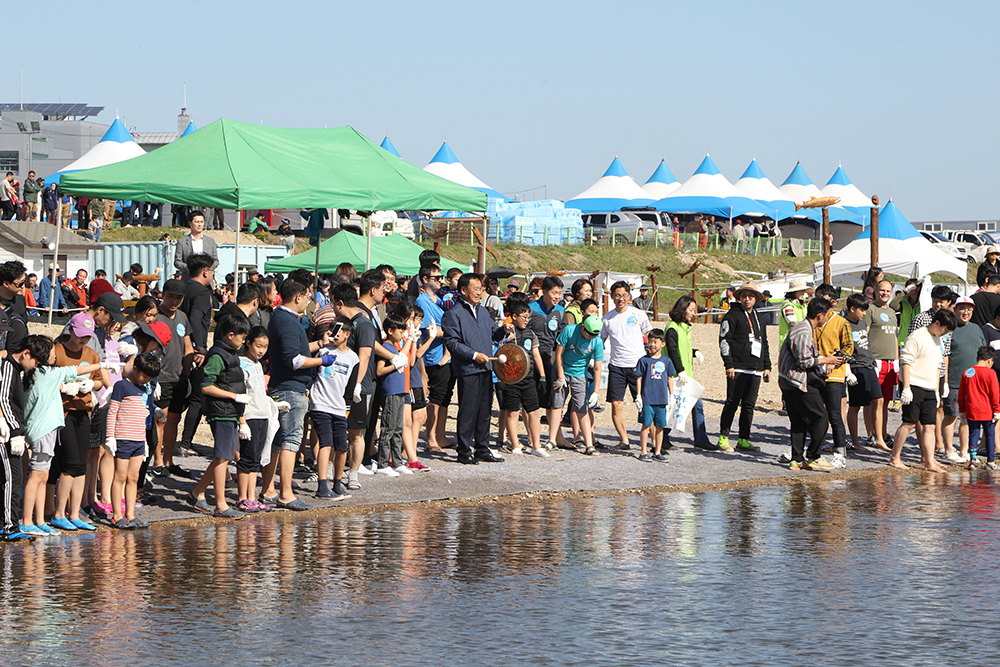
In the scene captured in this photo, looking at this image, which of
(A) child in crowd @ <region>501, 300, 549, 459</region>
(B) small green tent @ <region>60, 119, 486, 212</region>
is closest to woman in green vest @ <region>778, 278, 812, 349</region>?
(A) child in crowd @ <region>501, 300, 549, 459</region>

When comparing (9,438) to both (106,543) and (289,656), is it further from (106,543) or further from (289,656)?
(289,656)

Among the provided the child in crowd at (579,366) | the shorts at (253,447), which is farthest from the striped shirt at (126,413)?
the child in crowd at (579,366)

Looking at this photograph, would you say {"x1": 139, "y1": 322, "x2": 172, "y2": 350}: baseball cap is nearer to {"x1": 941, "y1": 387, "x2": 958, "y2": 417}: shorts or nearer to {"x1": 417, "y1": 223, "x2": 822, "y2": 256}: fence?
{"x1": 941, "y1": 387, "x2": 958, "y2": 417}: shorts

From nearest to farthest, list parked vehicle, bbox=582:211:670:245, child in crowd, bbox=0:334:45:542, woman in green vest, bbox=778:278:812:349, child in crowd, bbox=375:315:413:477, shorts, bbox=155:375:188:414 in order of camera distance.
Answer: child in crowd, bbox=0:334:45:542
shorts, bbox=155:375:188:414
child in crowd, bbox=375:315:413:477
woman in green vest, bbox=778:278:812:349
parked vehicle, bbox=582:211:670:245

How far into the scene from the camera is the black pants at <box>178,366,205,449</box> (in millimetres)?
9469

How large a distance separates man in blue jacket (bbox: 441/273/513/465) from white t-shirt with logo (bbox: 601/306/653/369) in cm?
148

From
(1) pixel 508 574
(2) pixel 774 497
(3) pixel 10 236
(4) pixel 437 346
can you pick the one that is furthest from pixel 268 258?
(1) pixel 508 574

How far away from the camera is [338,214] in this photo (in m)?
40.9

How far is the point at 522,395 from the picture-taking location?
12.3 meters

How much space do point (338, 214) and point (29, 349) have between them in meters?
33.0

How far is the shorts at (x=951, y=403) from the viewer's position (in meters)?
13.0

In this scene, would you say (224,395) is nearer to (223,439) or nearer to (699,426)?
(223,439)

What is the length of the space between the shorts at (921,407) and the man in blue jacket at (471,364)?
433 cm

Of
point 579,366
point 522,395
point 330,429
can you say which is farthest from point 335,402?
point 579,366
